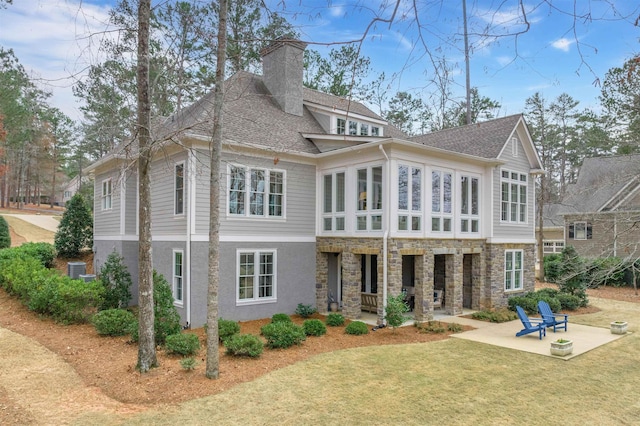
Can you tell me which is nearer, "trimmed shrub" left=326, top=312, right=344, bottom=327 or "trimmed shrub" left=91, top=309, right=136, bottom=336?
"trimmed shrub" left=91, top=309, right=136, bottom=336

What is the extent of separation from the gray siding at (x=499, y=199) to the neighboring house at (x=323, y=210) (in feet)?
0.24

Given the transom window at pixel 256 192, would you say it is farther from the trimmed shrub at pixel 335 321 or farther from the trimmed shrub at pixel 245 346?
the trimmed shrub at pixel 245 346

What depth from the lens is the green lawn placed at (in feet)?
20.5

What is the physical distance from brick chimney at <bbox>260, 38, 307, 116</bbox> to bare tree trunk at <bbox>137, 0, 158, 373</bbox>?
8.55 m

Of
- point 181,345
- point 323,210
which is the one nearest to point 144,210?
point 181,345

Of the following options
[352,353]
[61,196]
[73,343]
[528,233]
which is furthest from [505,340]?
[61,196]

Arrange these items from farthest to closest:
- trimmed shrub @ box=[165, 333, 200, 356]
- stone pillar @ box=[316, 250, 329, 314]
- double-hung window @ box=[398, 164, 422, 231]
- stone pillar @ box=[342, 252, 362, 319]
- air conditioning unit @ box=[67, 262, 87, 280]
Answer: air conditioning unit @ box=[67, 262, 87, 280]
stone pillar @ box=[316, 250, 329, 314]
stone pillar @ box=[342, 252, 362, 319]
double-hung window @ box=[398, 164, 422, 231]
trimmed shrub @ box=[165, 333, 200, 356]

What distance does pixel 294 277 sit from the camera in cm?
1399

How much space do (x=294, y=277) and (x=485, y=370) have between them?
6948mm

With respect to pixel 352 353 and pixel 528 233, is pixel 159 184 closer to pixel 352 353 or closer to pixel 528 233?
pixel 352 353

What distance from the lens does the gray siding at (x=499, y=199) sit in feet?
51.2

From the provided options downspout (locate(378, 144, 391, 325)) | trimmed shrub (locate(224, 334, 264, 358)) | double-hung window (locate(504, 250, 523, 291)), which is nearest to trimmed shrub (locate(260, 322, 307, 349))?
trimmed shrub (locate(224, 334, 264, 358))

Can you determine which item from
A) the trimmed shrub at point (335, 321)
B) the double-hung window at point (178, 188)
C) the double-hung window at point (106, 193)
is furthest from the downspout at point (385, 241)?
the double-hung window at point (106, 193)

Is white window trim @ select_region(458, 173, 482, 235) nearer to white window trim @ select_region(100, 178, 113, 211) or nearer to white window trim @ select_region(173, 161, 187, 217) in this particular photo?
white window trim @ select_region(173, 161, 187, 217)
